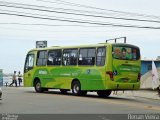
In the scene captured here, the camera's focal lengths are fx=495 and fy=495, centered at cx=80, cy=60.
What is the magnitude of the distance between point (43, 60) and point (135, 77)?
7.41 meters

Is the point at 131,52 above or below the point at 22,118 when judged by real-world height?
above

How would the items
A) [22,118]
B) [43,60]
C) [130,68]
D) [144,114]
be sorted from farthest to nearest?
[43,60], [130,68], [144,114], [22,118]

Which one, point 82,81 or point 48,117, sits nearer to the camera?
point 48,117

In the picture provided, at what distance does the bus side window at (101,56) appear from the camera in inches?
1088

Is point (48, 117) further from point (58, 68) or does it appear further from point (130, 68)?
point (58, 68)

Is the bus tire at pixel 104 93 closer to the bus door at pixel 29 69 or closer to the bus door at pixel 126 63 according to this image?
the bus door at pixel 126 63

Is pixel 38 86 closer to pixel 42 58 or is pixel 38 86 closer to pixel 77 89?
pixel 42 58

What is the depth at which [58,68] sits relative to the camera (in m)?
31.4

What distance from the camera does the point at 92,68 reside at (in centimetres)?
2828

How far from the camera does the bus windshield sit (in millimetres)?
27594

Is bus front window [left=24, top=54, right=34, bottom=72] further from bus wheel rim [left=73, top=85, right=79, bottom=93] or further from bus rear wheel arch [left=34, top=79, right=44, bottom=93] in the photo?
bus wheel rim [left=73, top=85, right=79, bottom=93]

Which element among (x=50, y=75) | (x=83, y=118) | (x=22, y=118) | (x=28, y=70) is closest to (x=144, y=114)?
(x=83, y=118)

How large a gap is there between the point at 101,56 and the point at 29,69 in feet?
27.2

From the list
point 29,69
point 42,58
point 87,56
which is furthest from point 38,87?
point 87,56
